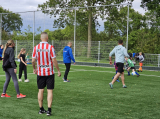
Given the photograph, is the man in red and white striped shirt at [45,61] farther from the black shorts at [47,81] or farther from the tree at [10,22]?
the tree at [10,22]

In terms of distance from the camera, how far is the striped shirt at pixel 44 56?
5.73 m

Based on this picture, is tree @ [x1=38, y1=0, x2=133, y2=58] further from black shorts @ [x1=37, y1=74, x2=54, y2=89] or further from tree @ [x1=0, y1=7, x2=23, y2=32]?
black shorts @ [x1=37, y1=74, x2=54, y2=89]

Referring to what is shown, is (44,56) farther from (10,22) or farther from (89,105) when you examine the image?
(10,22)

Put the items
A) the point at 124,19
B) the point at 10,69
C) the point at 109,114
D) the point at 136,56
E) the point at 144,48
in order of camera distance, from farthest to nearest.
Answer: the point at 144,48 < the point at 124,19 < the point at 136,56 < the point at 10,69 < the point at 109,114

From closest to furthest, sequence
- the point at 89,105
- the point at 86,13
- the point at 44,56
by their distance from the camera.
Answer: the point at 44,56 < the point at 89,105 < the point at 86,13

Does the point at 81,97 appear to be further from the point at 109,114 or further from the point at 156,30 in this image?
the point at 156,30

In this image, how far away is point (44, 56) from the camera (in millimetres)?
5746

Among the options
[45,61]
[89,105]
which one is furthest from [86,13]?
[45,61]

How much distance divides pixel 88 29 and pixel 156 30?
6.80 meters

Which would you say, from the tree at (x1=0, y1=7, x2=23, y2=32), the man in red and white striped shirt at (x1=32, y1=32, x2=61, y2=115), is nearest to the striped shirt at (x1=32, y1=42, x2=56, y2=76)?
the man in red and white striped shirt at (x1=32, y1=32, x2=61, y2=115)

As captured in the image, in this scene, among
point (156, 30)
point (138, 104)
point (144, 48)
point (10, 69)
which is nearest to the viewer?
point (138, 104)

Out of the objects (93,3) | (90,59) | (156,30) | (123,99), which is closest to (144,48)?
(156,30)

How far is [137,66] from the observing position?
20.9 m

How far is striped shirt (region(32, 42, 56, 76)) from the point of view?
573 centimetres
